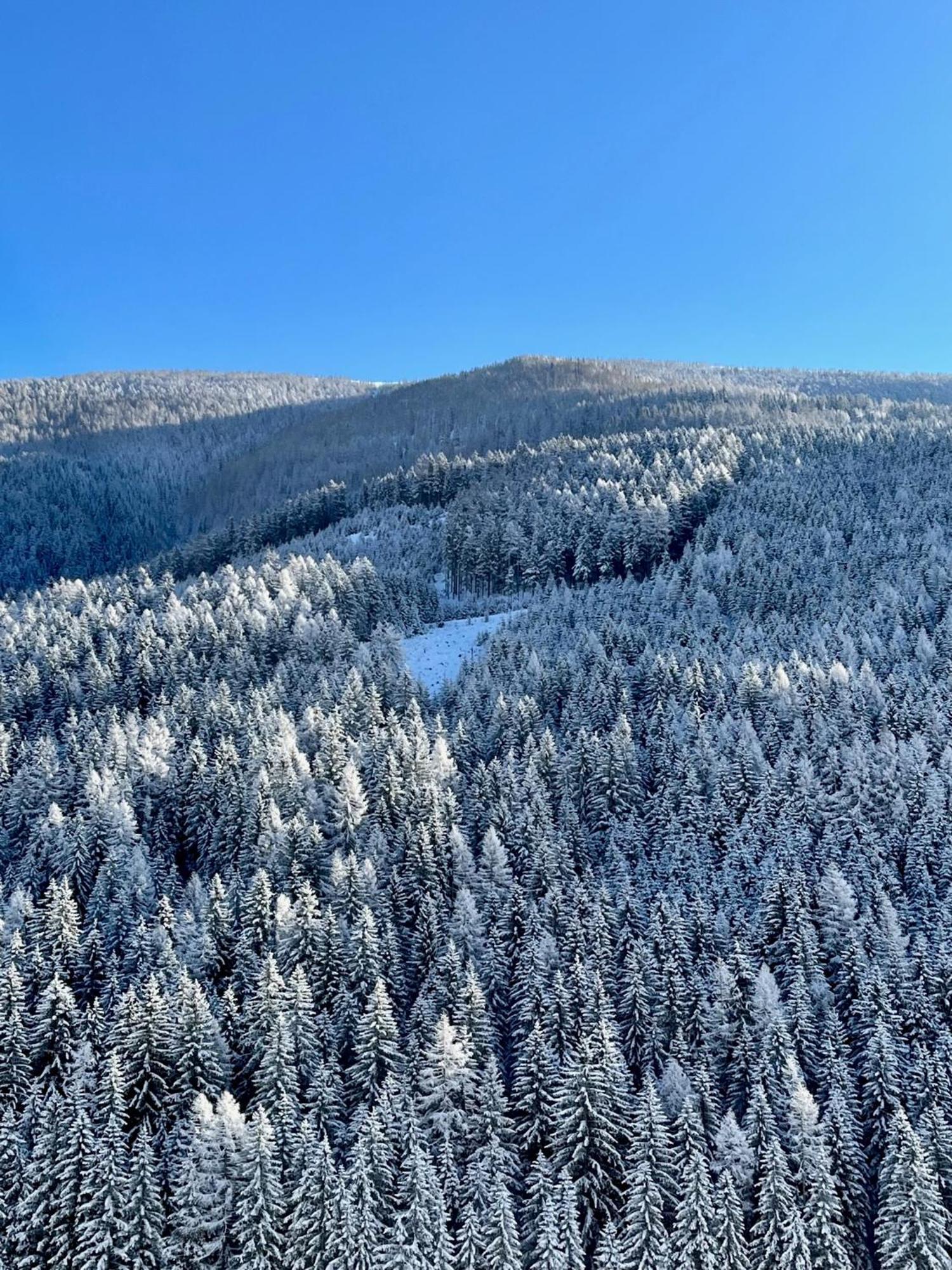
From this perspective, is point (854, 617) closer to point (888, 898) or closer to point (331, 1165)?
point (888, 898)

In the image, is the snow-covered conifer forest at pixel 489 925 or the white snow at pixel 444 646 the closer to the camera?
the snow-covered conifer forest at pixel 489 925

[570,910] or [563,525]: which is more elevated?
[563,525]

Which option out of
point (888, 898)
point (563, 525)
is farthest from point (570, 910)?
point (563, 525)

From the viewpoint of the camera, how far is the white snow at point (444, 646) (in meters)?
91.3

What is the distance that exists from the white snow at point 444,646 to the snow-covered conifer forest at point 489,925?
1.83 ft

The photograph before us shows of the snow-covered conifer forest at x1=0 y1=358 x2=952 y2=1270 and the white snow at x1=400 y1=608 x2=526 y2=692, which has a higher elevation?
the white snow at x1=400 y1=608 x2=526 y2=692

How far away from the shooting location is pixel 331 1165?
33.9 metres

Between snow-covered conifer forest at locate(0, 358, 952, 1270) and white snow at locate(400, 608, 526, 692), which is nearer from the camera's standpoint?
snow-covered conifer forest at locate(0, 358, 952, 1270)

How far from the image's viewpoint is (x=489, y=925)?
51.4 meters

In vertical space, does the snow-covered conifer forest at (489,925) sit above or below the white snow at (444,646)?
below

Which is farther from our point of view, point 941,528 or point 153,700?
point 941,528

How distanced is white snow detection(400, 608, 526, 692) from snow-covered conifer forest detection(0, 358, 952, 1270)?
56cm

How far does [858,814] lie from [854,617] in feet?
118

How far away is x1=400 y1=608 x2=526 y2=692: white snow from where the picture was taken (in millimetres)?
91312
